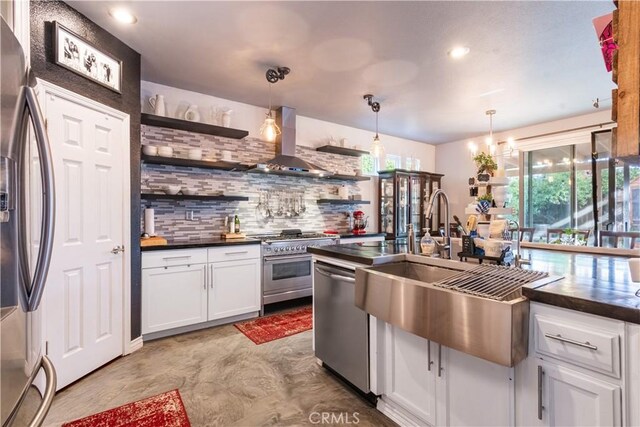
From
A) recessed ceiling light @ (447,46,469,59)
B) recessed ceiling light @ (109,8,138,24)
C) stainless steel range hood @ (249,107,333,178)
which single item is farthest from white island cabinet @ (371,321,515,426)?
recessed ceiling light @ (109,8,138,24)

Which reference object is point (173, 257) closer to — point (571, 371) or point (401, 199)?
point (571, 371)

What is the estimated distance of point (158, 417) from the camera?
178 cm

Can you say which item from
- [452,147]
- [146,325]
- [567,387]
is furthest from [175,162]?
[452,147]

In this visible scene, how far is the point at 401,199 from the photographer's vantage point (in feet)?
17.3

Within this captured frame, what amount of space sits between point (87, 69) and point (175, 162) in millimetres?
1156

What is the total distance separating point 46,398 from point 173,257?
7.30 ft

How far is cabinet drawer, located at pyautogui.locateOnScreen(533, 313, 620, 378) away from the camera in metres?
0.99

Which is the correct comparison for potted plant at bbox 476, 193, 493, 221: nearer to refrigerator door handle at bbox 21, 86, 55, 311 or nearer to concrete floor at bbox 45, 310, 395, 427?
concrete floor at bbox 45, 310, 395, 427

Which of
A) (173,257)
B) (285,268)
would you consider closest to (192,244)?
(173,257)

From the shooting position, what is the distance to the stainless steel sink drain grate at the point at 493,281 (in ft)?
3.92

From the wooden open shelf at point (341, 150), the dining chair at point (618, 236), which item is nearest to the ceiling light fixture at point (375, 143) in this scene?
the wooden open shelf at point (341, 150)

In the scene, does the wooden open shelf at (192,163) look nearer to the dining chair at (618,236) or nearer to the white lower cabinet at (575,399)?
the white lower cabinet at (575,399)

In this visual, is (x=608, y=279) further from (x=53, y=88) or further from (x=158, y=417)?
(x=53, y=88)

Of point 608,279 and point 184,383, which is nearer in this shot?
point 608,279
